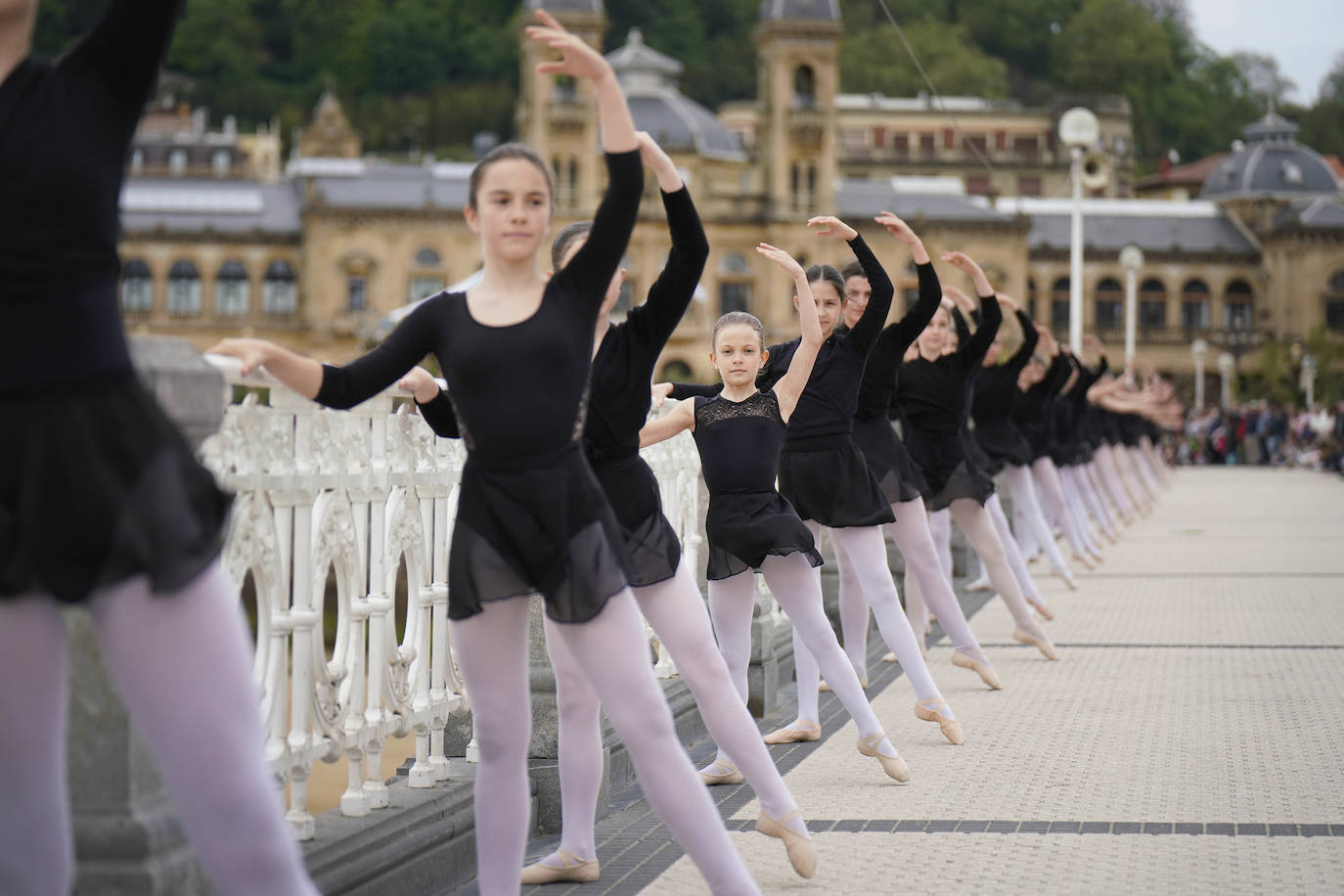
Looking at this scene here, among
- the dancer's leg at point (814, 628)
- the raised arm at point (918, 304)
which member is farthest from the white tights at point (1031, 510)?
the dancer's leg at point (814, 628)

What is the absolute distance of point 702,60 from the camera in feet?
450

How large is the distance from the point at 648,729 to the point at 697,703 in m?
1.10

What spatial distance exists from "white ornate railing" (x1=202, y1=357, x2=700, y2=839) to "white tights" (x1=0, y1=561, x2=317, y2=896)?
1.09m

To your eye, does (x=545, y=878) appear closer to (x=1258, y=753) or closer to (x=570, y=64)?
(x=570, y=64)

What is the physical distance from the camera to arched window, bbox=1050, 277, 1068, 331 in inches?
4030

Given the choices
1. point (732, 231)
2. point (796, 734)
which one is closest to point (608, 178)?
point (796, 734)

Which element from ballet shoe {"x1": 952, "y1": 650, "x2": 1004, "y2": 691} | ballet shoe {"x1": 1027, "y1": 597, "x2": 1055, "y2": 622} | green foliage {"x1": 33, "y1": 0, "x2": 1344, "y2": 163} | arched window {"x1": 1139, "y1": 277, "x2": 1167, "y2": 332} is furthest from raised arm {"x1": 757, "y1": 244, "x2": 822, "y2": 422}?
green foliage {"x1": 33, "y1": 0, "x2": 1344, "y2": 163}

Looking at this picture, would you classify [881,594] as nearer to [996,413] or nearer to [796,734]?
[796,734]

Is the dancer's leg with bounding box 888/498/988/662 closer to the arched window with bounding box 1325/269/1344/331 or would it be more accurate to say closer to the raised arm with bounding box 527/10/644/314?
the raised arm with bounding box 527/10/644/314

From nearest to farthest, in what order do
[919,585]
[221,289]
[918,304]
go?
1. [918,304]
2. [919,585]
3. [221,289]

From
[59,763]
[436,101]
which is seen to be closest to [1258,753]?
[59,763]

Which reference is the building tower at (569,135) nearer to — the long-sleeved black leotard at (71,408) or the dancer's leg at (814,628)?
the dancer's leg at (814,628)

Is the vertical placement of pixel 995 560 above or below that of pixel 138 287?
below

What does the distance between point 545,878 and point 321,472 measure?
138cm
